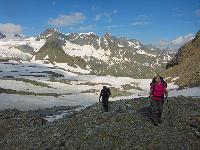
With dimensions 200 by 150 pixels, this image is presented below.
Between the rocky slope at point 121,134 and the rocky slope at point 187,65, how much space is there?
8381 cm

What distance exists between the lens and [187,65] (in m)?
130

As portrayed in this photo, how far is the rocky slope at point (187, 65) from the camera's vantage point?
116 metres

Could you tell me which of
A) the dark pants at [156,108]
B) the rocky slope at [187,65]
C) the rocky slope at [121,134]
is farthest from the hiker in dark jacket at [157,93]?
the rocky slope at [187,65]

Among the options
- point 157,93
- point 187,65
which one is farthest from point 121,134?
point 187,65

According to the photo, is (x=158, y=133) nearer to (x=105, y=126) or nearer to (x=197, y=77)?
(x=105, y=126)

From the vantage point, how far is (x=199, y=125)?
21.9 m

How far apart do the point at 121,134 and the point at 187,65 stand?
368 feet

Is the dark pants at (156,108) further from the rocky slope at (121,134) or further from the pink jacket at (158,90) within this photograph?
the rocky slope at (121,134)

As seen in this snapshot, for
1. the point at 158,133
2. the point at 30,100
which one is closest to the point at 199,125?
the point at 158,133

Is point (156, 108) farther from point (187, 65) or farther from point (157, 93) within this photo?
point (187, 65)

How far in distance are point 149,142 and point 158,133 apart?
1.20 metres

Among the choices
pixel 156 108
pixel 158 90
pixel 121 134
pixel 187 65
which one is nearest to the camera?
pixel 121 134

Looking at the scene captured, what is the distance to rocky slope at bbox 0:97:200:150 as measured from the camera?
20.0 m

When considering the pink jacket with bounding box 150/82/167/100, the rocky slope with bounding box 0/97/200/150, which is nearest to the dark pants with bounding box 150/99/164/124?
the pink jacket with bounding box 150/82/167/100
